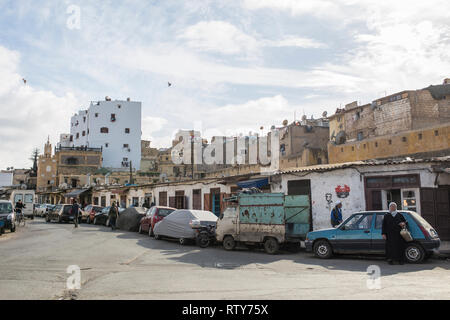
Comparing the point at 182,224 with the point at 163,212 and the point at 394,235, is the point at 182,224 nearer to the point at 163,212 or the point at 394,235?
the point at 163,212

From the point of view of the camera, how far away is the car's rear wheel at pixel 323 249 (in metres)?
12.1

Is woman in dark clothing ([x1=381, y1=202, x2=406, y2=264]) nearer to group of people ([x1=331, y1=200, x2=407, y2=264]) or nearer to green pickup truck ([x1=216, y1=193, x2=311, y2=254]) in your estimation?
group of people ([x1=331, y1=200, x2=407, y2=264])

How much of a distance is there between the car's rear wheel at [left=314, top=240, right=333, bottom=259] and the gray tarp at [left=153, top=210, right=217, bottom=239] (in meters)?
5.40

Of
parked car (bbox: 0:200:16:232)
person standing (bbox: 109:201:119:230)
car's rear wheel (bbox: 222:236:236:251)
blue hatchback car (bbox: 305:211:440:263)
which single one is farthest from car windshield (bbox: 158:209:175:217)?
blue hatchback car (bbox: 305:211:440:263)

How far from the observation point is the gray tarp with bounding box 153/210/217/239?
15967mm

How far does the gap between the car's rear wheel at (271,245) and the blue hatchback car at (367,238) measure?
1.24 meters

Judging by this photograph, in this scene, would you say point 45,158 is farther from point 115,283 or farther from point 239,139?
point 115,283

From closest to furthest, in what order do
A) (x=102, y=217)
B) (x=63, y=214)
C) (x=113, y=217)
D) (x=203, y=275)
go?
(x=203, y=275)
(x=113, y=217)
(x=102, y=217)
(x=63, y=214)

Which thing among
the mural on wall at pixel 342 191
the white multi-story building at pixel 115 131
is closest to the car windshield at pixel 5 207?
the mural on wall at pixel 342 191

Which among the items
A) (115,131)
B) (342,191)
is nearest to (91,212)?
(342,191)

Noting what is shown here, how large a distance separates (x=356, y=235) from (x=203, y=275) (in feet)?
17.6

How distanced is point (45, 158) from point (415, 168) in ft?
250

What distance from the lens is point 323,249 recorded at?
12.2 m
